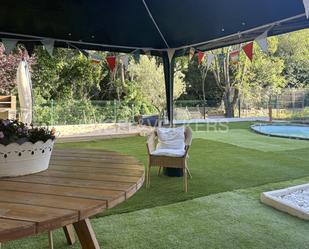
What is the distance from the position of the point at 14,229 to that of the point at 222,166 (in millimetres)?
4435

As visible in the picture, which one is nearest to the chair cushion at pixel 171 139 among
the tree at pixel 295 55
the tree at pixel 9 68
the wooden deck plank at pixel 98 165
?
the wooden deck plank at pixel 98 165

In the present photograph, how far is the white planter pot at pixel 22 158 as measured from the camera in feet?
5.37

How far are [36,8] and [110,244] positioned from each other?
2.80 meters

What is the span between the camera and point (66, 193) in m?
1.41

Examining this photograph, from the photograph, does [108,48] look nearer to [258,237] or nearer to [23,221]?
[258,237]

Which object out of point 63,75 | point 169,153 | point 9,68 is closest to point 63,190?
point 169,153

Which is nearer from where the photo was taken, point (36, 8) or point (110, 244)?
point (110, 244)

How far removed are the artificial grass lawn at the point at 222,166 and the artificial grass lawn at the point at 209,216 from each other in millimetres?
11

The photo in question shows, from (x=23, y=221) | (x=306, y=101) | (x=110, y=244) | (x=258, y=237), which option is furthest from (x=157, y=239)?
(x=306, y=101)

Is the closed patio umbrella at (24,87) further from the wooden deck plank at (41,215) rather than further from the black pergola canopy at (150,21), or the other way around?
the wooden deck plank at (41,215)

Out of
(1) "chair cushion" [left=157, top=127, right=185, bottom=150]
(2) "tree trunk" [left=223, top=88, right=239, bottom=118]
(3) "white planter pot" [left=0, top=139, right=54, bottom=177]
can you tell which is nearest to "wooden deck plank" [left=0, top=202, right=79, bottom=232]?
(3) "white planter pot" [left=0, top=139, right=54, bottom=177]

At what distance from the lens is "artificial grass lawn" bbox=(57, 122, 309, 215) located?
3689 mm

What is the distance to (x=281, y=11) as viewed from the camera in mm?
3379

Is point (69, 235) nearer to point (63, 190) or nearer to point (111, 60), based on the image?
point (63, 190)
